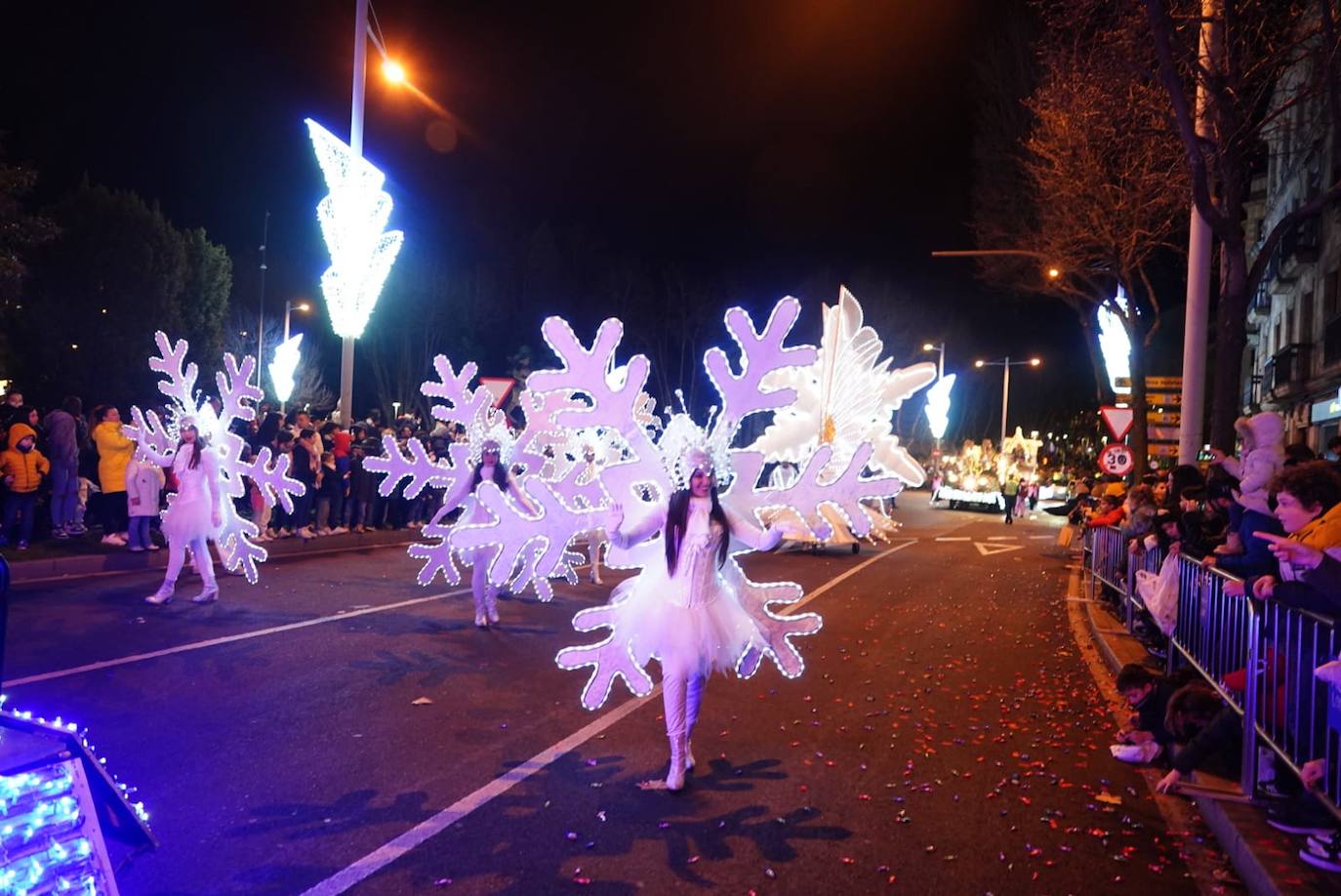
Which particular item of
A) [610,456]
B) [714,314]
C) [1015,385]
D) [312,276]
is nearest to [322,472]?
[610,456]

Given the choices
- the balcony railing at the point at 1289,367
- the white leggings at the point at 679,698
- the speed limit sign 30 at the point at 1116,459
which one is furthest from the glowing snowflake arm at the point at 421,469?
the balcony railing at the point at 1289,367

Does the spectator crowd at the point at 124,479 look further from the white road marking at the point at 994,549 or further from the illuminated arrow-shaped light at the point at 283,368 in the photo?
the illuminated arrow-shaped light at the point at 283,368

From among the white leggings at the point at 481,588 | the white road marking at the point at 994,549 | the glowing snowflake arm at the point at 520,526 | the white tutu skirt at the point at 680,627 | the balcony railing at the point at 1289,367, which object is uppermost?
the balcony railing at the point at 1289,367

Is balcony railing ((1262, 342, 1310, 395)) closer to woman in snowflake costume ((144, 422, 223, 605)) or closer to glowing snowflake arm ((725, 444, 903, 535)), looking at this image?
glowing snowflake arm ((725, 444, 903, 535))

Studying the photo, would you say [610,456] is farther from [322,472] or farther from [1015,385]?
[1015,385]

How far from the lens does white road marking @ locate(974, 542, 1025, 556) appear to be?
20688mm

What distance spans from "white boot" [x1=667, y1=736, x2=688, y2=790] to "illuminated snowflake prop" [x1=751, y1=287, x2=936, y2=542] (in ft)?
32.1

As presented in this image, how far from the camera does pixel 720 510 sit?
5.86m

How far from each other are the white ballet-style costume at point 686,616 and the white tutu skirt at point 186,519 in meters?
6.24

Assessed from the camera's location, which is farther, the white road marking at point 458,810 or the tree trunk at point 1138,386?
the tree trunk at point 1138,386

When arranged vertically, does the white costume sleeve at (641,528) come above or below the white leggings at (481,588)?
above

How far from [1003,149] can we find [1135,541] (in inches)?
606

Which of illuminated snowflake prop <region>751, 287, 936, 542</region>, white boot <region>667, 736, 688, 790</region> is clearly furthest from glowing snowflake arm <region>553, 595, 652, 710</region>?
illuminated snowflake prop <region>751, 287, 936, 542</region>

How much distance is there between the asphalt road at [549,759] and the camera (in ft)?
14.8
